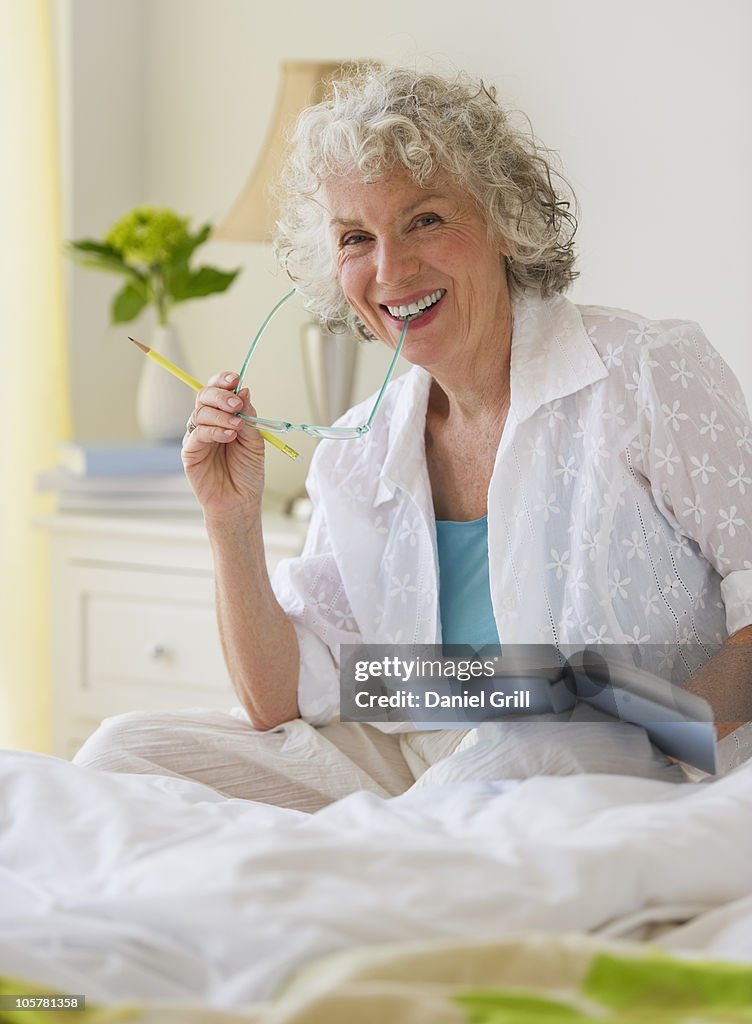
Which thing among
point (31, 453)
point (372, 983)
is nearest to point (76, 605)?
point (31, 453)

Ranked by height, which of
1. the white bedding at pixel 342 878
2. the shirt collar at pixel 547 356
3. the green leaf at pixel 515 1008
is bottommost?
the white bedding at pixel 342 878

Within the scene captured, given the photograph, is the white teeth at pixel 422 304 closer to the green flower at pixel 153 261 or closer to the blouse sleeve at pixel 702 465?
the blouse sleeve at pixel 702 465

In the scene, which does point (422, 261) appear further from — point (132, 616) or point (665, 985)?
point (132, 616)

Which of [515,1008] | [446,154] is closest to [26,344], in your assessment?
[446,154]

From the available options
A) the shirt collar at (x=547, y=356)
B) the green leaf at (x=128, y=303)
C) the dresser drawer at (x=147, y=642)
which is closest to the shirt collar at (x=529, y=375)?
the shirt collar at (x=547, y=356)

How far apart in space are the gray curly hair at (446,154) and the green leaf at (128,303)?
926mm

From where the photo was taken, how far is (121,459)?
2.07 m

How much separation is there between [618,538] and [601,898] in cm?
58

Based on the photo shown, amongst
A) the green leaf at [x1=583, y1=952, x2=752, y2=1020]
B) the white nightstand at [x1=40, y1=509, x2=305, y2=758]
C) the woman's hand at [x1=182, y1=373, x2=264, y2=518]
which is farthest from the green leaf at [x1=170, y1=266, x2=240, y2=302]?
the green leaf at [x1=583, y1=952, x2=752, y2=1020]

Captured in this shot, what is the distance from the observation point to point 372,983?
0.51 m

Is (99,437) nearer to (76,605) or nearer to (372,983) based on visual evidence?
(76,605)

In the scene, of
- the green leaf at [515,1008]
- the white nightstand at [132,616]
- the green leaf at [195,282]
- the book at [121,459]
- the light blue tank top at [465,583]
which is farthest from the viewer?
the green leaf at [195,282]

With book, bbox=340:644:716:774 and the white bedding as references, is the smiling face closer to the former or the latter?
book, bbox=340:644:716:774

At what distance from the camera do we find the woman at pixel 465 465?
1154mm
